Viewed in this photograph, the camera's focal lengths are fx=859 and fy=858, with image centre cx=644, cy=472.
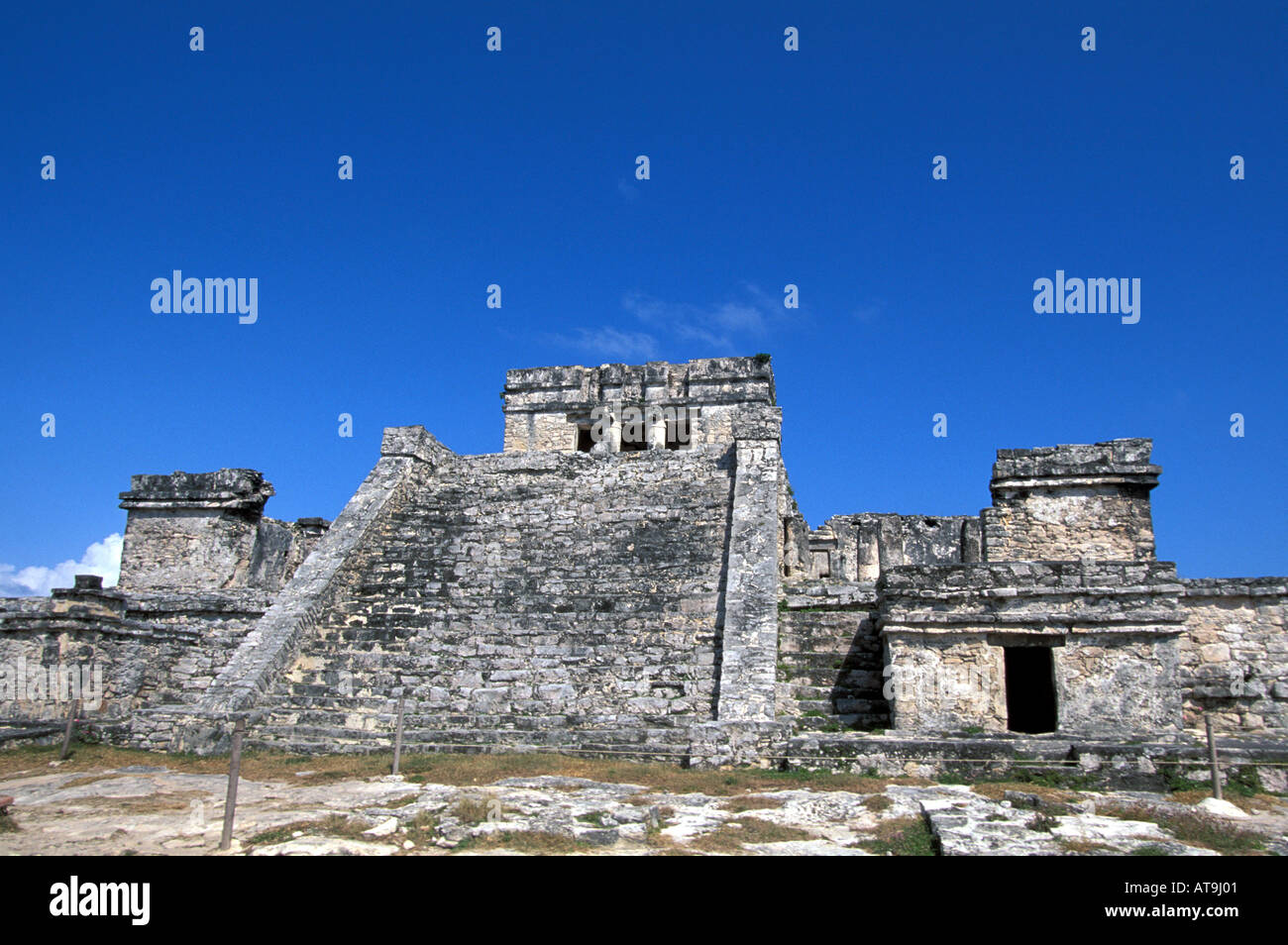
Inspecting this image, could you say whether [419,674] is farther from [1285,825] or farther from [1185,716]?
[1185,716]

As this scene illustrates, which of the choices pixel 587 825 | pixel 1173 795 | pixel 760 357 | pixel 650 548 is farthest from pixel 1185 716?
pixel 760 357

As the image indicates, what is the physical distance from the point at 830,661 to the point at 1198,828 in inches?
200

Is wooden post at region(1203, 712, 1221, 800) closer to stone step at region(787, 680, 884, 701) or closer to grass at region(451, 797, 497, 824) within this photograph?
stone step at region(787, 680, 884, 701)

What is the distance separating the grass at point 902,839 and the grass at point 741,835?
0.47m

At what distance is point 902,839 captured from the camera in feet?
19.3

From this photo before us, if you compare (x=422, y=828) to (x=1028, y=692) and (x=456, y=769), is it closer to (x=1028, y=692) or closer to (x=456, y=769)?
(x=456, y=769)

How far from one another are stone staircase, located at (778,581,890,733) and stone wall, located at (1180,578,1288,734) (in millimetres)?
4234

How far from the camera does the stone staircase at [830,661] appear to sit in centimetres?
1003

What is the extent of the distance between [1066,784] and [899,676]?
215cm

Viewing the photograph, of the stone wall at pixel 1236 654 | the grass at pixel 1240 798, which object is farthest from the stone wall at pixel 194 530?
the stone wall at pixel 1236 654

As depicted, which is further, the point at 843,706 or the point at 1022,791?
the point at 843,706

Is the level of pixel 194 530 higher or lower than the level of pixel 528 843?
higher

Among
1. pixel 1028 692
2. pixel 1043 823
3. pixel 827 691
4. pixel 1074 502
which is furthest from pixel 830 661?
pixel 1074 502

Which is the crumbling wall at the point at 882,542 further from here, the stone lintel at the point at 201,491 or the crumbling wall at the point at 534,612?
the stone lintel at the point at 201,491
